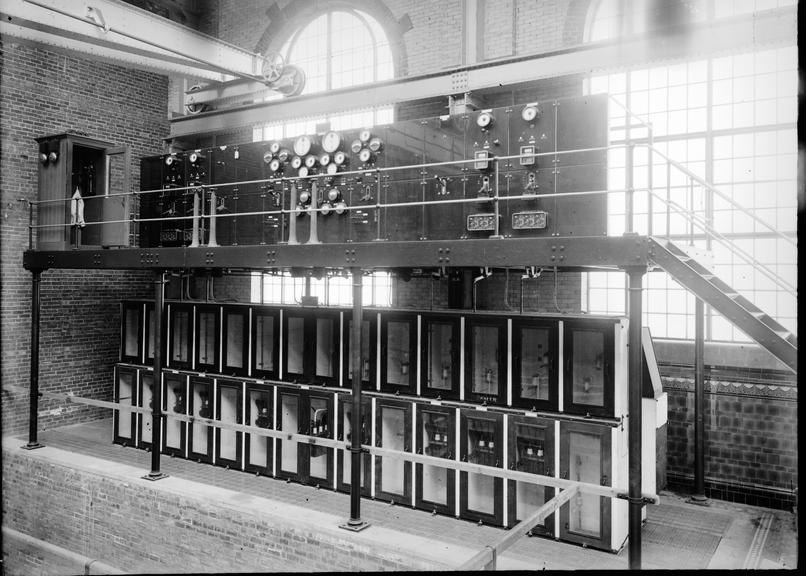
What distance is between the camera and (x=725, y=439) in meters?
8.95

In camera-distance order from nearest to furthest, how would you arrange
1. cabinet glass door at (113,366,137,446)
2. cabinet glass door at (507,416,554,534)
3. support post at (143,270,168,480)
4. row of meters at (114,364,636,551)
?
row of meters at (114,364,636,551) < cabinet glass door at (507,416,554,534) < support post at (143,270,168,480) < cabinet glass door at (113,366,137,446)

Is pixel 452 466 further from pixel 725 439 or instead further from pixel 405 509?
pixel 725 439

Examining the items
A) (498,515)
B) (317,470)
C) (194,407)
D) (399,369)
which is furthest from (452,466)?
(194,407)

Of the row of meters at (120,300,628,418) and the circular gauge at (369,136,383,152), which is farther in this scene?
the circular gauge at (369,136,383,152)

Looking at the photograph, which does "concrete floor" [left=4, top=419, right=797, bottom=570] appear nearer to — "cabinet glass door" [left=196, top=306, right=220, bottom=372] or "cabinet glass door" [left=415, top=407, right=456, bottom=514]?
"cabinet glass door" [left=415, top=407, right=456, bottom=514]

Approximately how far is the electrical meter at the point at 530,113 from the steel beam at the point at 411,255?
85.3 inches

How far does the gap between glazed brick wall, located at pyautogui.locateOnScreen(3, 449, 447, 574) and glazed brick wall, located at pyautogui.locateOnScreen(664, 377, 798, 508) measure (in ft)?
14.3

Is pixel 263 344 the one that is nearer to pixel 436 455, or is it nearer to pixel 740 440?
pixel 436 455

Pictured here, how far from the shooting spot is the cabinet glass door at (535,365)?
7.89 m

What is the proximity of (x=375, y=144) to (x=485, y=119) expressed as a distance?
1.86 meters

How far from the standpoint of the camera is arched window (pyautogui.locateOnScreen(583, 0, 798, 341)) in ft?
29.1

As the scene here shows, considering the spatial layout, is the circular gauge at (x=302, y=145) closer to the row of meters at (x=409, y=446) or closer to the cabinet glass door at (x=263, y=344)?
the cabinet glass door at (x=263, y=344)

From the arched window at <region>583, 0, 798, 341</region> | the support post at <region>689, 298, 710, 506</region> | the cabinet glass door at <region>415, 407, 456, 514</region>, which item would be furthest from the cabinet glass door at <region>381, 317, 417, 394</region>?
Answer: the support post at <region>689, 298, 710, 506</region>

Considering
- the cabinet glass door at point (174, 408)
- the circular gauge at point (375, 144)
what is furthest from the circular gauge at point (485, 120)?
the cabinet glass door at point (174, 408)
